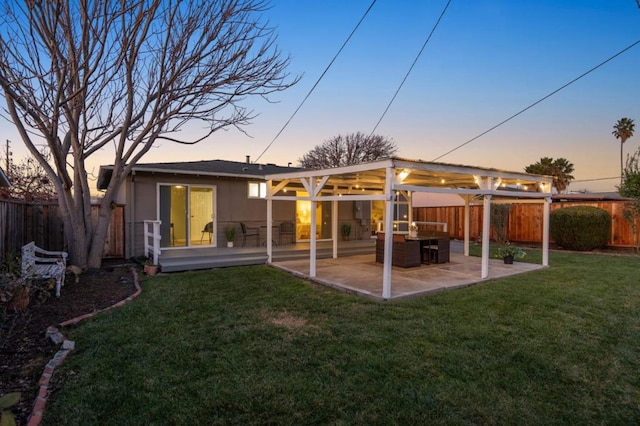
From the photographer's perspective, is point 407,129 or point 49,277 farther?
point 407,129

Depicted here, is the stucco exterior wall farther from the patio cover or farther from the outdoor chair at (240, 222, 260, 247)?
the patio cover

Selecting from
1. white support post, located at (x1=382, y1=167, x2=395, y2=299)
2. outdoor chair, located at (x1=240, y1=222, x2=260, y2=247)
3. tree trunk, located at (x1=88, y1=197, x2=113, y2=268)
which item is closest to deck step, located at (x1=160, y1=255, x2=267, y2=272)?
tree trunk, located at (x1=88, y1=197, x2=113, y2=268)

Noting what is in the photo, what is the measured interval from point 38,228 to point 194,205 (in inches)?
151

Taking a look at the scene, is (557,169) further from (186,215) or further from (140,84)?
(140,84)

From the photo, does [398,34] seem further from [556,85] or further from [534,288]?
[534,288]

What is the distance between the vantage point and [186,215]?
10.3 m

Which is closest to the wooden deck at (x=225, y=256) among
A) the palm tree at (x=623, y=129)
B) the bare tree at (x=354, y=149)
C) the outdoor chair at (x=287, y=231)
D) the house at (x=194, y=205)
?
the house at (x=194, y=205)

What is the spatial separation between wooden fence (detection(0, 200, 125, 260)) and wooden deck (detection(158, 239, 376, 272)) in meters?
1.34

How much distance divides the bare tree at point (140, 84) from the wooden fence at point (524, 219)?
38.4ft

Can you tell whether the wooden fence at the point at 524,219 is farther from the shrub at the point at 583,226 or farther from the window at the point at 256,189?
the window at the point at 256,189

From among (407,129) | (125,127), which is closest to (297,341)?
(125,127)

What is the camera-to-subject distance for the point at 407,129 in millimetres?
15898

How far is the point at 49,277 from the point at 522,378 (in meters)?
6.65

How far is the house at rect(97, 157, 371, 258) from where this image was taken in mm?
9438
